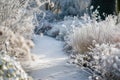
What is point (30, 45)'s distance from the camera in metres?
8.64

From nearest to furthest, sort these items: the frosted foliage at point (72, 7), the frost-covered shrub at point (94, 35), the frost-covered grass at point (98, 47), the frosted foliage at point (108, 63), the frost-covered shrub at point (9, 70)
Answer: the frost-covered shrub at point (9, 70)
the frosted foliage at point (108, 63)
the frost-covered grass at point (98, 47)
the frost-covered shrub at point (94, 35)
the frosted foliage at point (72, 7)

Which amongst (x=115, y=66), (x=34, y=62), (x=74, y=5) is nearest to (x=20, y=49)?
(x=34, y=62)

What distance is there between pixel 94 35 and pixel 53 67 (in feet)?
4.56

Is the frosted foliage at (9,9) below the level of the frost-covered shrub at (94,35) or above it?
above

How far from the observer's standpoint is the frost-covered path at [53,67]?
6383mm

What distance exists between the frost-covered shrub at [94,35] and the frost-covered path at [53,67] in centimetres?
44

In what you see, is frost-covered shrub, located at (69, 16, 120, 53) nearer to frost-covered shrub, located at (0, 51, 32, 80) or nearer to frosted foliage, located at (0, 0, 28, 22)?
frosted foliage, located at (0, 0, 28, 22)

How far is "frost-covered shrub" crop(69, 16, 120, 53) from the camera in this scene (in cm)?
767

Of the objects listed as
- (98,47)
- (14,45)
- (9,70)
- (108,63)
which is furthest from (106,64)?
(14,45)

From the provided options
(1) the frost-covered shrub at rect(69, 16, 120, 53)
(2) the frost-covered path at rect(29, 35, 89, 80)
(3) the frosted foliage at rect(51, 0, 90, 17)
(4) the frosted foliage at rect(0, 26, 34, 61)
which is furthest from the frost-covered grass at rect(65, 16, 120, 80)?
(3) the frosted foliage at rect(51, 0, 90, 17)

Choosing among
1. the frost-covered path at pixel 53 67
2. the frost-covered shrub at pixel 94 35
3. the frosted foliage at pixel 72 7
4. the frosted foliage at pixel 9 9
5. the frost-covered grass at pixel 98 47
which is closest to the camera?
the frost-covered grass at pixel 98 47

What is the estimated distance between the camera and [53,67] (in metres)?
6.95

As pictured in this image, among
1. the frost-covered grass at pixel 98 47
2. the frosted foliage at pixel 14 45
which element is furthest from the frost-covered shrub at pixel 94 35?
the frosted foliage at pixel 14 45

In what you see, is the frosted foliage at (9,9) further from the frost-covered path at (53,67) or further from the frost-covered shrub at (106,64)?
the frost-covered shrub at (106,64)
